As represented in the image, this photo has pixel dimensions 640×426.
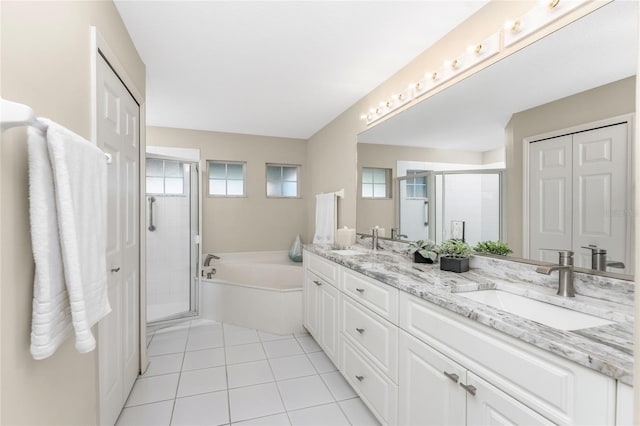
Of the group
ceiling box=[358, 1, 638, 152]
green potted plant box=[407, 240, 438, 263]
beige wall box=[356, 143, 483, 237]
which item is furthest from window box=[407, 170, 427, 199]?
green potted plant box=[407, 240, 438, 263]

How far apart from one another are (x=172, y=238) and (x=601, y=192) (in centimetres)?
351

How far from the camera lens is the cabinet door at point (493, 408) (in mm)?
874

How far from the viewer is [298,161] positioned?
4.64 meters

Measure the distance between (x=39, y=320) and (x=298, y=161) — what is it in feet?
13.1

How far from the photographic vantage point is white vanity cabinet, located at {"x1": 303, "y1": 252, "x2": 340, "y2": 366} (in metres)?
2.21

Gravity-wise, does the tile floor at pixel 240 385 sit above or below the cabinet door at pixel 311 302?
below

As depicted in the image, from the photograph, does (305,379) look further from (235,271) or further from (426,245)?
(235,271)

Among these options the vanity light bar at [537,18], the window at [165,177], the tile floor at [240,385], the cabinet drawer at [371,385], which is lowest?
the tile floor at [240,385]

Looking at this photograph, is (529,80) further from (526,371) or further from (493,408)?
(493,408)

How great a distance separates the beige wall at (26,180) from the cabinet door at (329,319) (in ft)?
4.67

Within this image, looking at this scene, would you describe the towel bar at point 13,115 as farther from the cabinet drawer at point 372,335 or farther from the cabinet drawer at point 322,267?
the cabinet drawer at point 322,267

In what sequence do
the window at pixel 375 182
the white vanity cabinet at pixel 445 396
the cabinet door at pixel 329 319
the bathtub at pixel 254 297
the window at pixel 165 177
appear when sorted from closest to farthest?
1. the white vanity cabinet at pixel 445 396
2. the cabinet door at pixel 329 319
3. the window at pixel 375 182
4. the bathtub at pixel 254 297
5. the window at pixel 165 177

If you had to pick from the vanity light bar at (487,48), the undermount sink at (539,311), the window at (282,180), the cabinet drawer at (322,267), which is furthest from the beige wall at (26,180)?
the window at (282,180)

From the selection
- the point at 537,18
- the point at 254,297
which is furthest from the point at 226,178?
the point at 537,18
